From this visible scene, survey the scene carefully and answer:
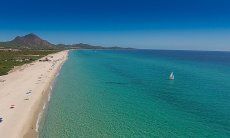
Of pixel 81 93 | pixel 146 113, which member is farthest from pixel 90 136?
pixel 81 93

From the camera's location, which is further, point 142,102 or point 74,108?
point 142,102

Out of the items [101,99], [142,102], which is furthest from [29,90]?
[142,102]

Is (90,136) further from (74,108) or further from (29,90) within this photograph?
(29,90)

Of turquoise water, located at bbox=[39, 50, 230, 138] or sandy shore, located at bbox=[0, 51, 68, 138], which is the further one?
turquoise water, located at bbox=[39, 50, 230, 138]

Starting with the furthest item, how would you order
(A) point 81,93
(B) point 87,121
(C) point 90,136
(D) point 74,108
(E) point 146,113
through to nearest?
(A) point 81,93 < (D) point 74,108 < (E) point 146,113 < (B) point 87,121 < (C) point 90,136

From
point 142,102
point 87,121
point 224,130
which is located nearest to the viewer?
point 224,130

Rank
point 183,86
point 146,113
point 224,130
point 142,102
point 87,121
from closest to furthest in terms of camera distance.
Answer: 1. point 224,130
2. point 87,121
3. point 146,113
4. point 142,102
5. point 183,86

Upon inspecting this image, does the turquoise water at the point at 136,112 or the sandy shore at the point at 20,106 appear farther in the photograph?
the turquoise water at the point at 136,112

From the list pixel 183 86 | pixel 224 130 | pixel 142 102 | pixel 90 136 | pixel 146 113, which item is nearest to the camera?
pixel 90 136

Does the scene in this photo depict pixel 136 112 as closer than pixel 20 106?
Yes
